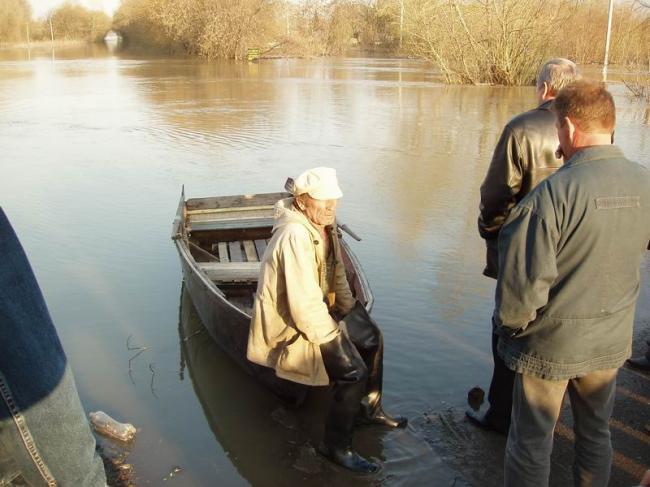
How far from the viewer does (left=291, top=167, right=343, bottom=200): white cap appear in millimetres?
3271

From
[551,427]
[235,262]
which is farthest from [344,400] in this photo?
[235,262]

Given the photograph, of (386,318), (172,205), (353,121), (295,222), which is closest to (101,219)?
(172,205)

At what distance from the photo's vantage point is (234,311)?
180 inches

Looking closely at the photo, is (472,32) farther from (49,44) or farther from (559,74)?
(49,44)

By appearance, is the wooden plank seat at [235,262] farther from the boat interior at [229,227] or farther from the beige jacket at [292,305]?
the beige jacket at [292,305]

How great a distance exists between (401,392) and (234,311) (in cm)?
150

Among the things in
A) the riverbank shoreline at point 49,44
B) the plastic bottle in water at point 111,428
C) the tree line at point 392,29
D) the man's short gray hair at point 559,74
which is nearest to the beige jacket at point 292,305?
the plastic bottle in water at point 111,428

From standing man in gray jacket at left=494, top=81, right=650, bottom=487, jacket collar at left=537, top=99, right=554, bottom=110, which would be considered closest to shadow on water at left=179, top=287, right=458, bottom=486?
standing man in gray jacket at left=494, top=81, right=650, bottom=487

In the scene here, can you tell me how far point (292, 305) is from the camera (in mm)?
3289

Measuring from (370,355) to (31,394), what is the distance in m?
2.82

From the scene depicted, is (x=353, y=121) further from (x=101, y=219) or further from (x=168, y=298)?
(x=168, y=298)

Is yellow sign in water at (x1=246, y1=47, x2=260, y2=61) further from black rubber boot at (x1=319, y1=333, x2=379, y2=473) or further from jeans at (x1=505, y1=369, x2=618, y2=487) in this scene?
jeans at (x1=505, y1=369, x2=618, y2=487)

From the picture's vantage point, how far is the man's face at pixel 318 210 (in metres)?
3.33

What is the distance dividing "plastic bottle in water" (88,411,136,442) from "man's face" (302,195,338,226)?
7.20 ft
